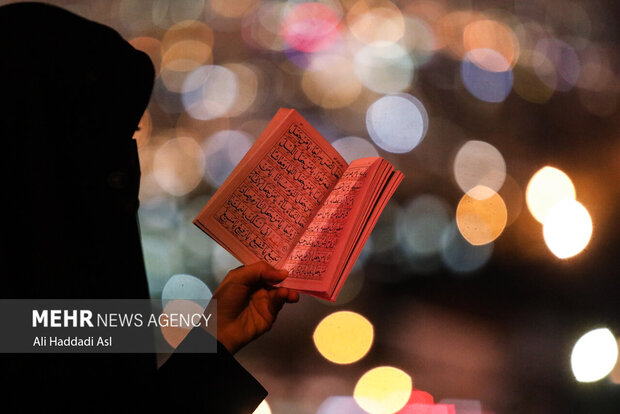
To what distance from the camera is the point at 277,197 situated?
2.56ft

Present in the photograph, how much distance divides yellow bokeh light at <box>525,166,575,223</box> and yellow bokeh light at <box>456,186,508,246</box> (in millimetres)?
94

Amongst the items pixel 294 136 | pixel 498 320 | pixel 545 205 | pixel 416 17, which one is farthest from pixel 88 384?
pixel 416 17

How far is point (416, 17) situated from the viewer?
70.1 inches

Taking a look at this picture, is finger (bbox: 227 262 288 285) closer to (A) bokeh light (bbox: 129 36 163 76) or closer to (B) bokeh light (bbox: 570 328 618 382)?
(B) bokeh light (bbox: 570 328 618 382)

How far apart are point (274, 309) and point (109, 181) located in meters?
0.34

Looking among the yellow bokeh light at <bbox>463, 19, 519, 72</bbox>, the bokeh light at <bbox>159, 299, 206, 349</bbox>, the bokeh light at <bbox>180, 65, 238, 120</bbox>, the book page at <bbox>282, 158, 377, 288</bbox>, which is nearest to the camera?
the book page at <bbox>282, 158, 377, 288</bbox>

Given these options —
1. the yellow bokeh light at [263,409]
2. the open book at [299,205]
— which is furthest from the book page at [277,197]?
the yellow bokeh light at [263,409]

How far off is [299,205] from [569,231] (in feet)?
3.56

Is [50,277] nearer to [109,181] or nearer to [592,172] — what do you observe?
[109,181]

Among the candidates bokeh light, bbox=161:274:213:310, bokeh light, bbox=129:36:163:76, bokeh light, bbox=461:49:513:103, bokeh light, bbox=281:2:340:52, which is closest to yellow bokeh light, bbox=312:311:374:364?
bokeh light, bbox=161:274:213:310

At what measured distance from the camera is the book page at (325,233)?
2.29 feet

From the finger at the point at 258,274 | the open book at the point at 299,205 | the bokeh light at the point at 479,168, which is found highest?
the bokeh light at the point at 479,168

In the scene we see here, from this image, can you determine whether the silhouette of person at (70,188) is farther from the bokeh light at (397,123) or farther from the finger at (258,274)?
the bokeh light at (397,123)

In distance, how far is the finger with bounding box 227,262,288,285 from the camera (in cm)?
71
